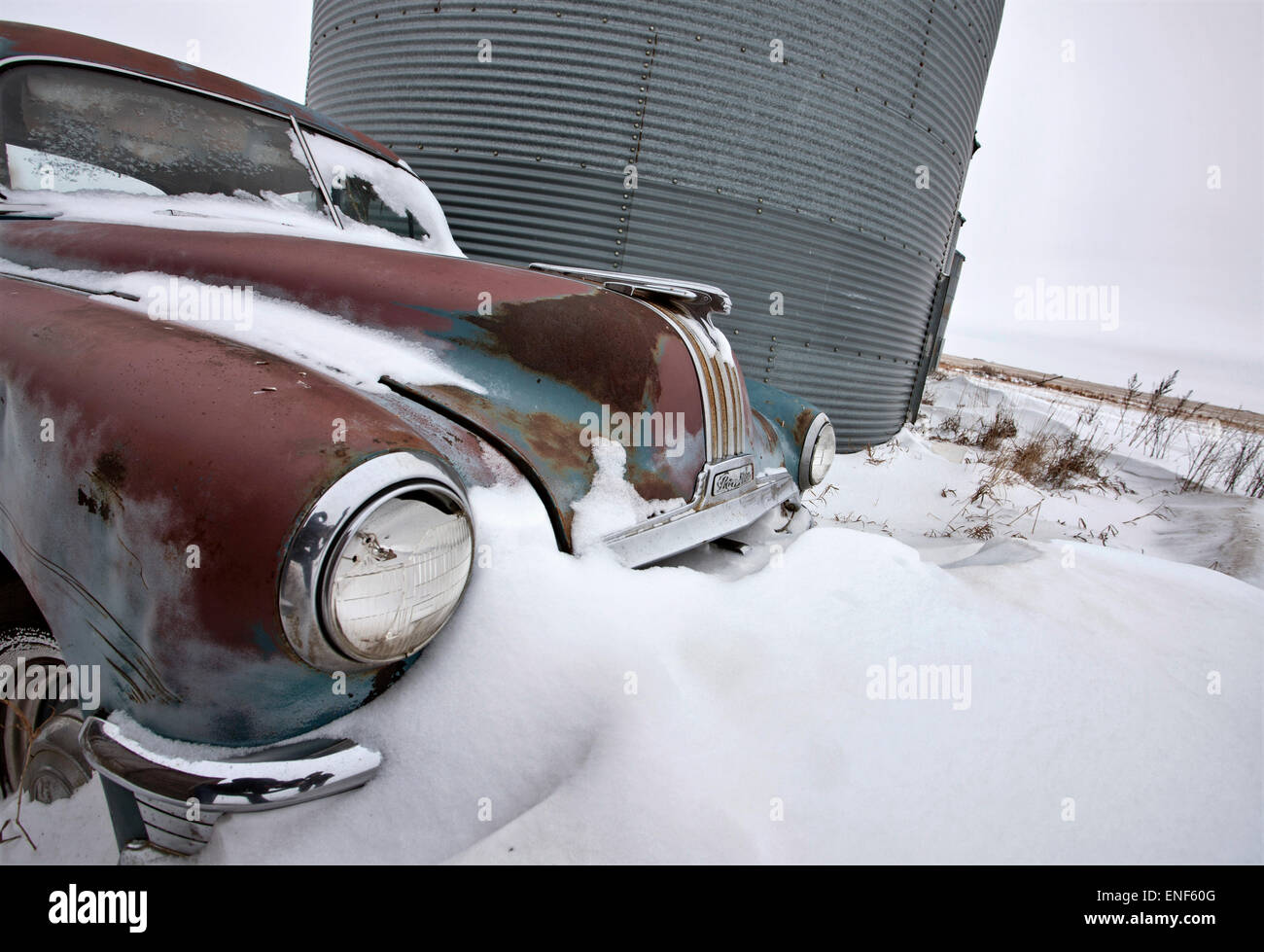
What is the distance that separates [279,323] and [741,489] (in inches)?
49.6

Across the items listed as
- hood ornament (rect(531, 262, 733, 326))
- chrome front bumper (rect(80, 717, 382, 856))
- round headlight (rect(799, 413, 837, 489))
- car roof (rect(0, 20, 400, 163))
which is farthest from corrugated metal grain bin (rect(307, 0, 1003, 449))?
chrome front bumper (rect(80, 717, 382, 856))

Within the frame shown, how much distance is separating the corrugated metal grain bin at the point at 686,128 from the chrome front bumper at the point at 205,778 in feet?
12.5

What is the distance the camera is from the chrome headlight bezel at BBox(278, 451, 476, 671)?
0.81 metres

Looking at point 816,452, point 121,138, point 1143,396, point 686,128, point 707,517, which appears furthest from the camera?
point 1143,396

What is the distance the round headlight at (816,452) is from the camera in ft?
7.77

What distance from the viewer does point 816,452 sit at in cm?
239

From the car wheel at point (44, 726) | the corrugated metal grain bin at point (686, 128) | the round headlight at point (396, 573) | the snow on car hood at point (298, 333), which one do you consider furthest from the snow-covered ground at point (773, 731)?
the corrugated metal grain bin at point (686, 128)

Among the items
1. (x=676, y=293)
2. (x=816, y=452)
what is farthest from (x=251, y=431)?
(x=816, y=452)

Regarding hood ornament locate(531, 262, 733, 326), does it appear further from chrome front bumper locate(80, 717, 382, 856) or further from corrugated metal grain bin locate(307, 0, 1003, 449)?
corrugated metal grain bin locate(307, 0, 1003, 449)

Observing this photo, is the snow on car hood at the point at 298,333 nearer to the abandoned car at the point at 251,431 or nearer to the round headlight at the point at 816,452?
the abandoned car at the point at 251,431

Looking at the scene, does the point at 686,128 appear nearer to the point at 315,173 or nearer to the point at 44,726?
the point at 315,173

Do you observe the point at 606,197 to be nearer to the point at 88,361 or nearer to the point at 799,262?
the point at 799,262

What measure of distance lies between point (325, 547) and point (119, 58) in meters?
2.30
